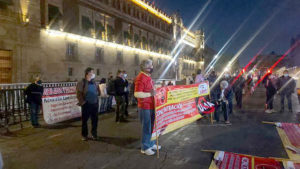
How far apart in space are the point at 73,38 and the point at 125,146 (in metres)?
26.6

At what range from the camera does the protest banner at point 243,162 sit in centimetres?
397

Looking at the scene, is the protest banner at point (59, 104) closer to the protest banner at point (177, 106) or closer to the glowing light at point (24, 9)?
the protest banner at point (177, 106)

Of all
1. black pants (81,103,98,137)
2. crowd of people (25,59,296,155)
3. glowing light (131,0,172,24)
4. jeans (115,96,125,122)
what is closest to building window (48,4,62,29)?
crowd of people (25,59,296,155)

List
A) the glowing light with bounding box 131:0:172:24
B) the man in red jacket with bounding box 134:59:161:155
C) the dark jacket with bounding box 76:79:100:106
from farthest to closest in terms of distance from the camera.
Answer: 1. the glowing light with bounding box 131:0:172:24
2. the dark jacket with bounding box 76:79:100:106
3. the man in red jacket with bounding box 134:59:161:155

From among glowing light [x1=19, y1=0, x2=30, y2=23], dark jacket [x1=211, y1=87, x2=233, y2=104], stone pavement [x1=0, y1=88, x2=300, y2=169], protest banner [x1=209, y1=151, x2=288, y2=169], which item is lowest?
stone pavement [x1=0, y1=88, x2=300, y2=169]

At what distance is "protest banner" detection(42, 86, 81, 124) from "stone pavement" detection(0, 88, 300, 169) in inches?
24.7

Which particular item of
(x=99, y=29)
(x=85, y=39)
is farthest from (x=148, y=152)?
(x=99, y=29)

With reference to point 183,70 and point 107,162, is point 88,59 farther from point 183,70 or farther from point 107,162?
point 183,70

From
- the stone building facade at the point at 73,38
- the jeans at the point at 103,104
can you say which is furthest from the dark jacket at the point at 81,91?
the jeans at the point at 103,104

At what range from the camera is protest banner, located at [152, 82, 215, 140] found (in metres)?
5.12

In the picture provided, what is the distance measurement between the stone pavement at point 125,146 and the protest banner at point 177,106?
570 mm

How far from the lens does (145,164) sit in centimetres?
430

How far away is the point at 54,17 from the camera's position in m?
25.7

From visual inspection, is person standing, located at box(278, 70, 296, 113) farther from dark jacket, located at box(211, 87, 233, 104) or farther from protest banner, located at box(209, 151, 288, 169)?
protest banner, located at box(209, 151, 288, 169)
